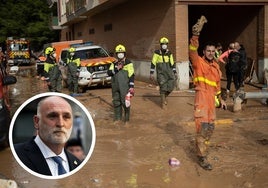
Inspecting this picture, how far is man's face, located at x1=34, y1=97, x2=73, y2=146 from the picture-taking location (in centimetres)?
183

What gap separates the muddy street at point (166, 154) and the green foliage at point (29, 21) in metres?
43.0

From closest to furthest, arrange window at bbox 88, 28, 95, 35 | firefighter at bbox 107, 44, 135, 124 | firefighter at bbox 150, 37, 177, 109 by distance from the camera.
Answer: firefighter at bbox 107, 44, 135, 124 < firefighter at bbox 150, 37, 177, 109 < window at bbox 88, 28, 95, 35

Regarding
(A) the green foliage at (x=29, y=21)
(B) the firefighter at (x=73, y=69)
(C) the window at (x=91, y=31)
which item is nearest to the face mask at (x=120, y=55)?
(B) the firefighter at (x=73, y=69)

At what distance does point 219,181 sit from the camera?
5691 mm

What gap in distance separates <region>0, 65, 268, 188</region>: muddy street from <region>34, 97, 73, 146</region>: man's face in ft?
12.7

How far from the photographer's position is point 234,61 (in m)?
13.3

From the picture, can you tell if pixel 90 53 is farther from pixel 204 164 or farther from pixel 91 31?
pixel 91 31

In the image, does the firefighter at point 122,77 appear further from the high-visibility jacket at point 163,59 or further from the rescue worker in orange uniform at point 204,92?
the rescue worker in orange uniform at point 204,92

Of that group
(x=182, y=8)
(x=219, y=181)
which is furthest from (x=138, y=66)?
(x=219, y=181)

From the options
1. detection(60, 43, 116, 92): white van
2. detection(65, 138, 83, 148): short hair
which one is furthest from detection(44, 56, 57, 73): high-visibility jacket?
detection(65, 138, 83, 148): short hair

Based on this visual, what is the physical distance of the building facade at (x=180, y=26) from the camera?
16078mm

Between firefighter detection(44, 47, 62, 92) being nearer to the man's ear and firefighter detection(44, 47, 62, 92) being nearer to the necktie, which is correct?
the necktie

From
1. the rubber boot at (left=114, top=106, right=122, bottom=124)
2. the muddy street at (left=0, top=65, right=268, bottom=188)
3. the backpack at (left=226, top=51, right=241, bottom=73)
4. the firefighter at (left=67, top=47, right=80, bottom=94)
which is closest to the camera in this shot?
the muddy street at (left=0, top=65, right=268, bottom=188)

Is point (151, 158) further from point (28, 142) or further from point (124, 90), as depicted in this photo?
point (28, 142)
